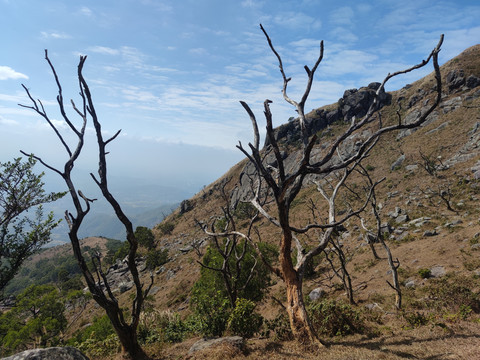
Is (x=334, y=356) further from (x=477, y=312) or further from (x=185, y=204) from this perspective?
(x=185, y=204)

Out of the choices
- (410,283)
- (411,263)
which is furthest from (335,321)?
(411,263)

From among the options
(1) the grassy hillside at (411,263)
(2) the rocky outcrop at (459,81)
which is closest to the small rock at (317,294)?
(1) the grassy hillside at (411,263)

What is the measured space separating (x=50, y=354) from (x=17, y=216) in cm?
974

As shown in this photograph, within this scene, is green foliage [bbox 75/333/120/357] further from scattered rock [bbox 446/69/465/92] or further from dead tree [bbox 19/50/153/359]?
scattered rock [bbox 446/69/465/92]

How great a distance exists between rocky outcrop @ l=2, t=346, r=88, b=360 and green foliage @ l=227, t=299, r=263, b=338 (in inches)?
155

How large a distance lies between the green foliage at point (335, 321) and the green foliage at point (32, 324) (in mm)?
15420

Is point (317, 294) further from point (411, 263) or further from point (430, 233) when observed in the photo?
point (430, 233)

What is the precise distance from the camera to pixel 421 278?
12633mm

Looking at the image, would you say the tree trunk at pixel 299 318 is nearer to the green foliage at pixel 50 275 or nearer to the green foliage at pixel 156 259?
the green foliage at pixel 156 259

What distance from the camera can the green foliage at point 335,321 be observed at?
7125mm

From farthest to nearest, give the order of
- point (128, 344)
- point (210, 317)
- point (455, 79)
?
point (455, 79), point (210, 317), point (128, 344)

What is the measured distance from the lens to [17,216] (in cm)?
1226

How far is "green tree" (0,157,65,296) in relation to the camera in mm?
11461

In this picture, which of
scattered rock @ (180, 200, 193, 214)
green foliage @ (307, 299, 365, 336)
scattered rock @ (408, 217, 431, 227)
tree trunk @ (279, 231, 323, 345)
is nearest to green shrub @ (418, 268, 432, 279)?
green foliage @ (307, 299, 365, 336)
